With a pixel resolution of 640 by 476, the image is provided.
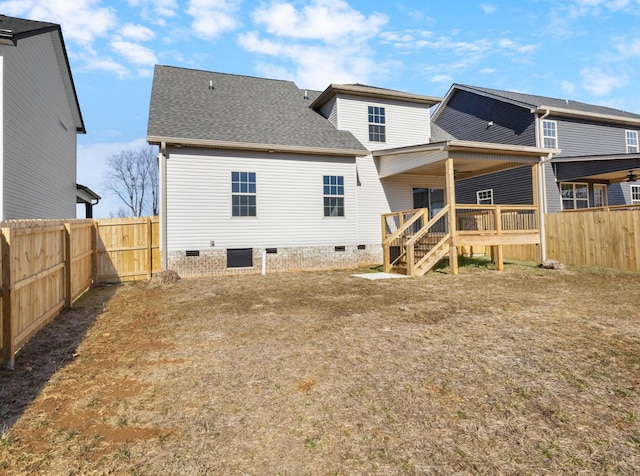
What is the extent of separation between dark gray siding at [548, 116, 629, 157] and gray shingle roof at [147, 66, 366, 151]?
12042 millimetres

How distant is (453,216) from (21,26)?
45.4 feet

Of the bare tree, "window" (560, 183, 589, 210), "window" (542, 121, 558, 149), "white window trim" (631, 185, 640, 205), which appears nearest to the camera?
"window" (542, 121, 558, 149)

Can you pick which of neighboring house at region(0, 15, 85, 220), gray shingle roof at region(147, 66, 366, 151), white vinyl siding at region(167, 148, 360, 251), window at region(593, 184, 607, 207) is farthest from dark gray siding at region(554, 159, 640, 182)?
neighboring house at region(0, 15, 85, 220)

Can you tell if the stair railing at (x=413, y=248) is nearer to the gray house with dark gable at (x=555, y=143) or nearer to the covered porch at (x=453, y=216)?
the covered porch at (x=453, y=216)

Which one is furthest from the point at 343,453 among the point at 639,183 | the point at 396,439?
the point at 639,183

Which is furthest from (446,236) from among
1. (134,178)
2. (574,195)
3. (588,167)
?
(134,178)

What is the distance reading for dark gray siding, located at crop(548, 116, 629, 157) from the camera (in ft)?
59.6

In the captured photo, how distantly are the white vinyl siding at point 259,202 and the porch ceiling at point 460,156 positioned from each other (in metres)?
1.49

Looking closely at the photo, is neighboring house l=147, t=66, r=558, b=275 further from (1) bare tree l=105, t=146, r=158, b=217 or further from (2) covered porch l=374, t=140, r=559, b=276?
(1) bare tree l=105, t=146, r=158, b=217

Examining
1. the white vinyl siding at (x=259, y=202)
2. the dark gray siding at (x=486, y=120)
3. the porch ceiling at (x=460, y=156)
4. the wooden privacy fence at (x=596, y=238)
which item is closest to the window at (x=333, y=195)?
the white vinyl siding at (x=259, y=202)

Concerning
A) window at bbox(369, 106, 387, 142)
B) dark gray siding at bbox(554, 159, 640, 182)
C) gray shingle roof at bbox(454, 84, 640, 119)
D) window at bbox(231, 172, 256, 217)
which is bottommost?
window at bbox(231, 172, 256, 217)

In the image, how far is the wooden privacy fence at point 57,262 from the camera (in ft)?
13.5

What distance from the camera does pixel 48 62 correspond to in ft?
41.8

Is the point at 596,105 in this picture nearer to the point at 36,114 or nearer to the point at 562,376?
the point at 562,376
